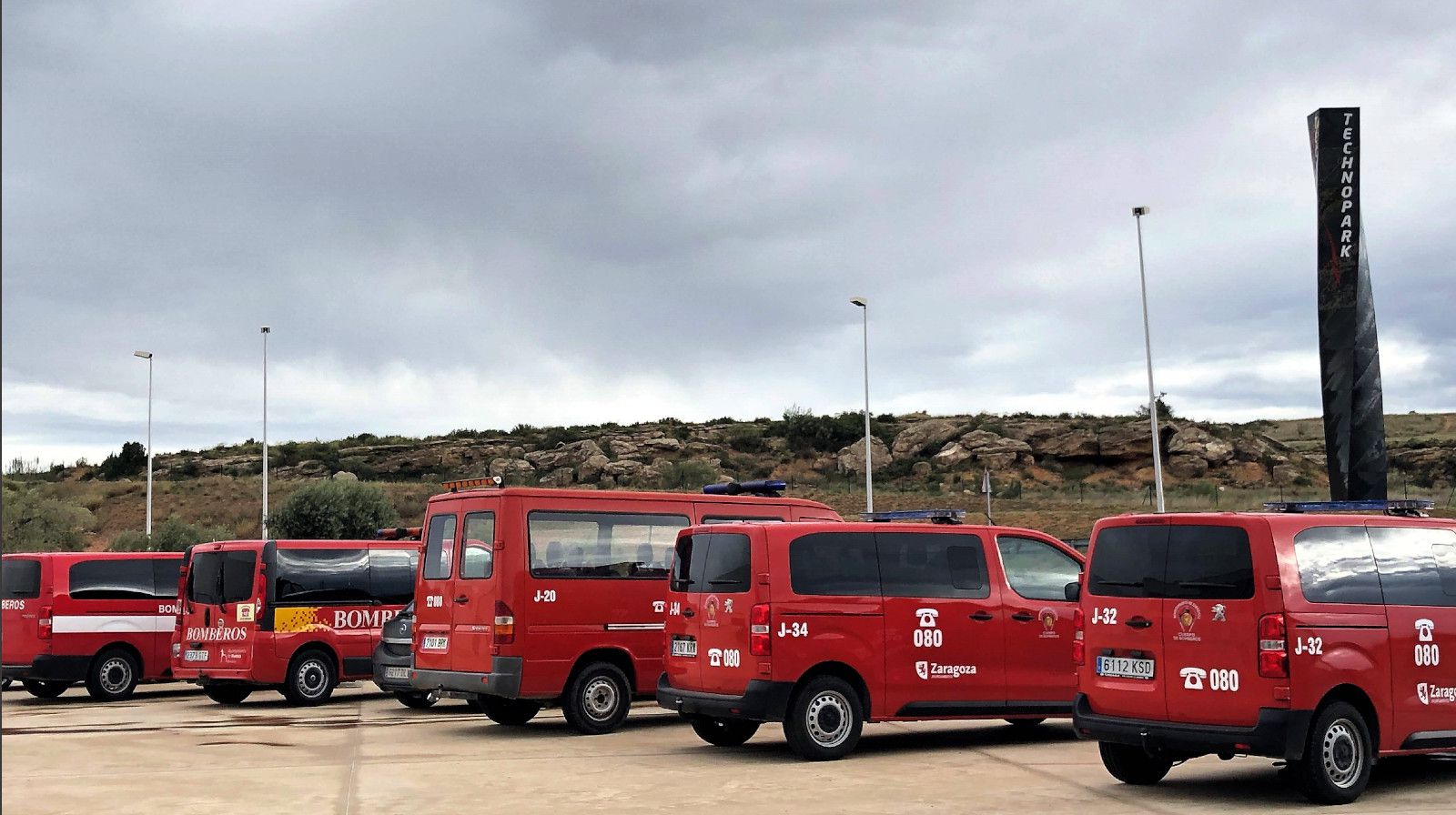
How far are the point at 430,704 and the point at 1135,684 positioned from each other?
11.3 meters

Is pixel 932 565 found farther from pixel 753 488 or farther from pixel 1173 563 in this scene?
pixel 753 488

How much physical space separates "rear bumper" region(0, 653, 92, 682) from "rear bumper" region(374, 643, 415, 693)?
511 cm

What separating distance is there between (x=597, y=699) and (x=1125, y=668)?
6423 millimetres

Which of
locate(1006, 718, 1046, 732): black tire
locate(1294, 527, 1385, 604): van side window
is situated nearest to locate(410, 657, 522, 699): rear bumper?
locate(1006, 718, 1046, 732): black tire

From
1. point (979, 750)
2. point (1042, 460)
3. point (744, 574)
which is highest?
point (1042, 460)

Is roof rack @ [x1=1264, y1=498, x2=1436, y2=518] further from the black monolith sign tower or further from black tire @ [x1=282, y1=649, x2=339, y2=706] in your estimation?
black tire @ [x1=282, y1=649, x2=339, y2=706]

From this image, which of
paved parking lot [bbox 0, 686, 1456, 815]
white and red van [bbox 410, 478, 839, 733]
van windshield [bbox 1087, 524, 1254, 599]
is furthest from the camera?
white and red van [bbox 410, 478, 839, 733]

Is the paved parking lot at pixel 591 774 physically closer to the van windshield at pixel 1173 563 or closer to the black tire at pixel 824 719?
the black tire at pixel 824 719

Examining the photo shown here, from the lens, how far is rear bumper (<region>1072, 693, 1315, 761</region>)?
910 cm

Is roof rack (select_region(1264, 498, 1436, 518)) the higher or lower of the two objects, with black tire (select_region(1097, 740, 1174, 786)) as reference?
higher

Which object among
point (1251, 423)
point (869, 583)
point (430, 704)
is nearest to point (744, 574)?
point (869, 583)

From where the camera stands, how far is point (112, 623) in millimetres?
20359

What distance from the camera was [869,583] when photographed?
12570mm

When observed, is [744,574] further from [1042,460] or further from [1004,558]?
[1042,460]
